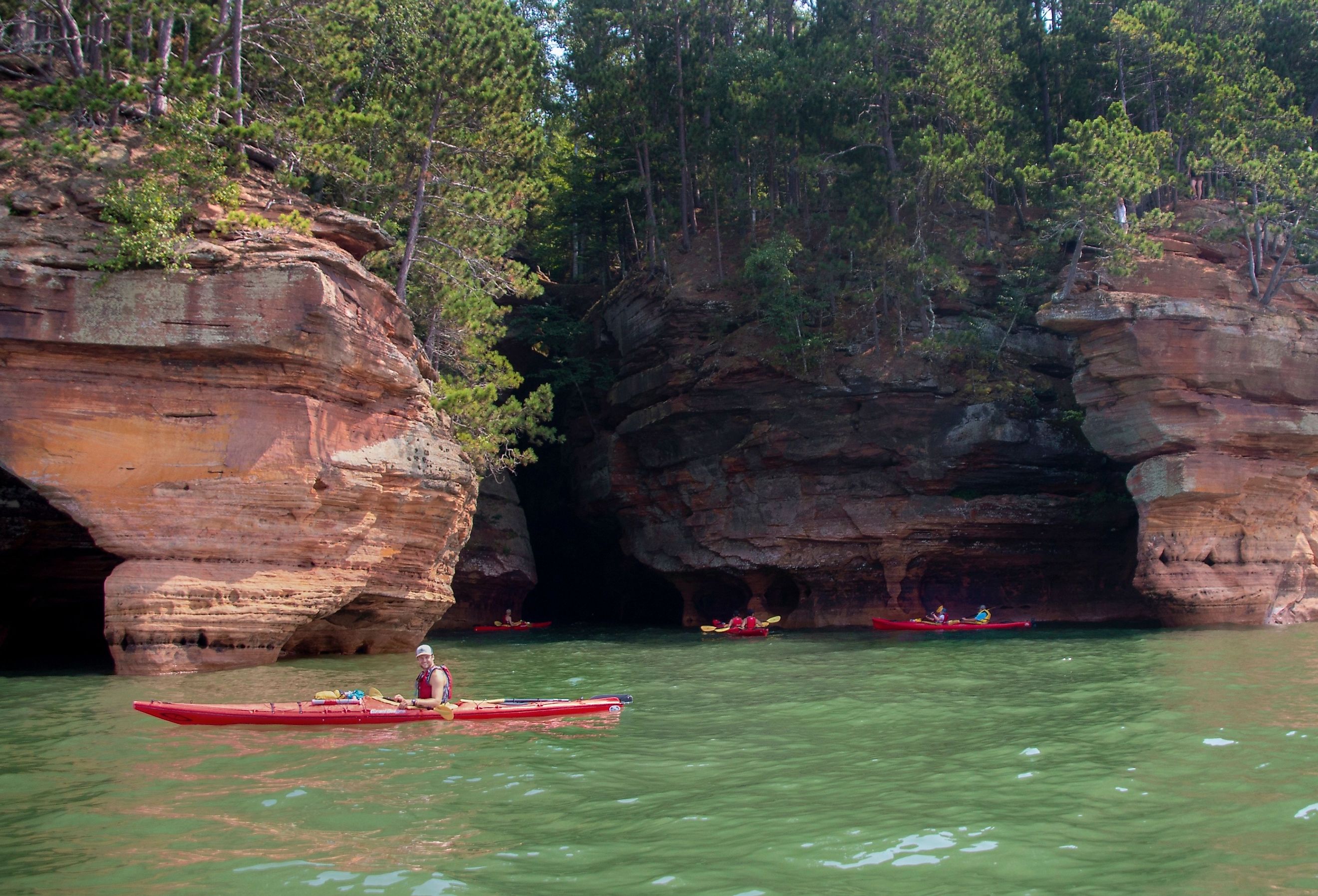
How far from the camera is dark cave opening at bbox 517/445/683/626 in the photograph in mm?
35406

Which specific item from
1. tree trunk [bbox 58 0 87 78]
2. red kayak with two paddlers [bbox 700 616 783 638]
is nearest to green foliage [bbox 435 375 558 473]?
red kayak with two paddlers [bbox 700 616 783 638]

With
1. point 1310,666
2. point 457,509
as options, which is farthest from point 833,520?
point 1310,666

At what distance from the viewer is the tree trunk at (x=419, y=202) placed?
2098cm

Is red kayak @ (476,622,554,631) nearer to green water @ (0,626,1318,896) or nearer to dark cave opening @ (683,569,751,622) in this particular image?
dark cave opening @ (683,569,751,622)

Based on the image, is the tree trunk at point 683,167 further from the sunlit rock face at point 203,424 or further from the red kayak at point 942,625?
the sunlit rock face at point 203,424

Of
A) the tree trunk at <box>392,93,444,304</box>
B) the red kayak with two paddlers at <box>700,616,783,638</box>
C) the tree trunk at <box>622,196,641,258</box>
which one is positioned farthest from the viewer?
the tree trunk at <box>622,196,641,258</box>

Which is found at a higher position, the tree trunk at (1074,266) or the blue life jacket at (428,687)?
the tree trunk at (1074,266)

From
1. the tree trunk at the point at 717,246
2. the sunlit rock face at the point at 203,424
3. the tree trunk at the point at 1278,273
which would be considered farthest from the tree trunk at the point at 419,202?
the tree trunk at the point at 1278,273

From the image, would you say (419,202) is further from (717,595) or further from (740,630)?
(717,595)

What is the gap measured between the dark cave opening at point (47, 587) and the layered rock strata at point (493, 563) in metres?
10.5

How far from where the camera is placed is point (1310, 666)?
15047 millimetres

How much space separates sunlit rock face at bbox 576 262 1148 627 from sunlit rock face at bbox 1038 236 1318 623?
3330mm

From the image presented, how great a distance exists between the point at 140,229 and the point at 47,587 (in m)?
8.97

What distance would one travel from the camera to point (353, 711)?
454 inches
